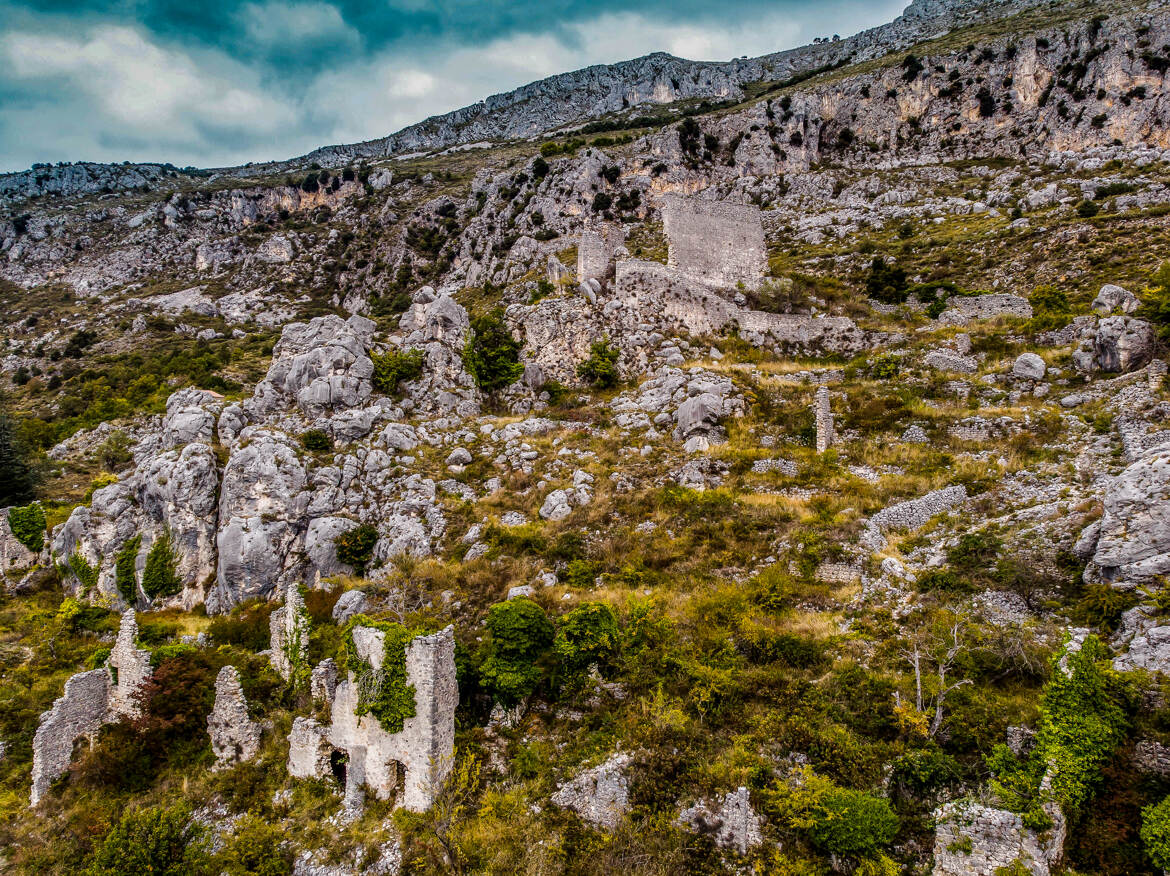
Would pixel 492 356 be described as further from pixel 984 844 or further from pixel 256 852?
pixel 984 844

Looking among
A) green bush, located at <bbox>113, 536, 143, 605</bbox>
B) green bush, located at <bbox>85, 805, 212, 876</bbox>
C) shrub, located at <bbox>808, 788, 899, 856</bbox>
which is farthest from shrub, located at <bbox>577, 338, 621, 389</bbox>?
green bush, located at <bbox>85, 805, 212, 876</bbox>

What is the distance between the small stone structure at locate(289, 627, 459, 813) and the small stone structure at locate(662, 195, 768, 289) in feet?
87.5

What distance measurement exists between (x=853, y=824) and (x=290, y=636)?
1467 centimetres

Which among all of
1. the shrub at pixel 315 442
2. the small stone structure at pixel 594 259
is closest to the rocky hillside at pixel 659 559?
the small stone structure at pixel 594 259

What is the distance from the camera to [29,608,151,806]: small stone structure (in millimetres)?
13367

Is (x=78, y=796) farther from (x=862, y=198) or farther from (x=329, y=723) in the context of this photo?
(x=862, y=198)

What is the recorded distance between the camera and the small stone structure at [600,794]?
31.3 ft

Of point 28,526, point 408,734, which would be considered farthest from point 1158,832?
point 28,526

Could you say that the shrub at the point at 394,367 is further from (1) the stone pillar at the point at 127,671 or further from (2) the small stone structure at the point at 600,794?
(2) the small stone structure at the point at 600,794

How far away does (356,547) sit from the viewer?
20.6 metres

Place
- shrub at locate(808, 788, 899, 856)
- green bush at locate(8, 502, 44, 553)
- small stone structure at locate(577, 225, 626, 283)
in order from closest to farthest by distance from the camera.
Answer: shrub at locate(808, 788, 899, 856)
green bush at locate(8, 502, 44, 553)
small stone structure at locate(577, 225, 626, 283)

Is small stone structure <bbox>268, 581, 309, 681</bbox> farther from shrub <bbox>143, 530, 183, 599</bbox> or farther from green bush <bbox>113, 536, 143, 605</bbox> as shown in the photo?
green bush <bbox>113, 536, 143, 605</bbox>

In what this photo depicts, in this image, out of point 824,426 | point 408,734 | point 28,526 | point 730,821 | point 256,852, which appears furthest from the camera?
point 28,526

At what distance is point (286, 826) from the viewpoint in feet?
37.3
